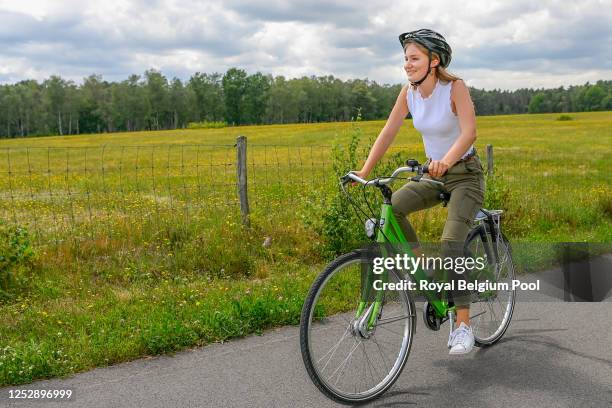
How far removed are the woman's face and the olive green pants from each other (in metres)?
0.70

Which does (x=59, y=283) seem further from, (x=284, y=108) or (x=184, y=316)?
(x=284, y=108)

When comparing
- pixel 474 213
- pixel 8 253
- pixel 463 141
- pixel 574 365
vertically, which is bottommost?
pixel 574 365

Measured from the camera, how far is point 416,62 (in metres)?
3.99

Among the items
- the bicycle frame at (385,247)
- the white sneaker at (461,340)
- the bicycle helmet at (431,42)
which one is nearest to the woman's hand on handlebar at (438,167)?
the bicycle frame at (385,247)

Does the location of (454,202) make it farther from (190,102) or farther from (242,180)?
(190,102)

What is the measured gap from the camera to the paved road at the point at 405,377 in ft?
12.7

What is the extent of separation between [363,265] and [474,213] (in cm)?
100

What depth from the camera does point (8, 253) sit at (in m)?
6.19

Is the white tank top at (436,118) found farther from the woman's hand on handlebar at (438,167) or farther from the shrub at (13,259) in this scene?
the shrub at (13,259)

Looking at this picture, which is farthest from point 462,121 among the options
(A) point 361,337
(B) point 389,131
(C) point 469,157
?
(A) point 361,337

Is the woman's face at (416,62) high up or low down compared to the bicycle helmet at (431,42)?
down

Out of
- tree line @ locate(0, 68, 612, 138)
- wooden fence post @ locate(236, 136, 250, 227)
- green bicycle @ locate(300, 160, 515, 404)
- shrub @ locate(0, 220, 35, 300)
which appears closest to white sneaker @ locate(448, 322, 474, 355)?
green bicycle @ locate(300, 160, 515, 404)

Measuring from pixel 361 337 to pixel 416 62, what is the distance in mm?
1794

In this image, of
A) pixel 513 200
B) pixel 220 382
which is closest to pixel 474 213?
pixel 220 382
